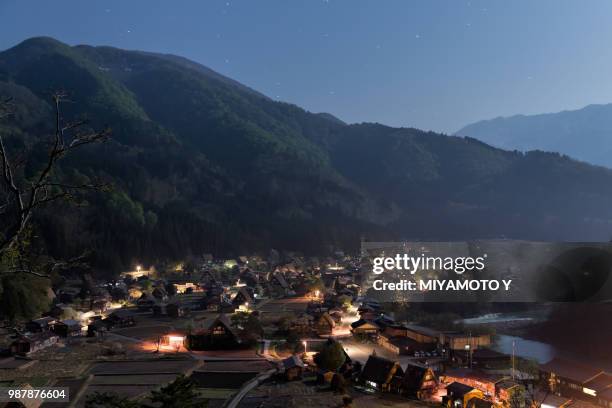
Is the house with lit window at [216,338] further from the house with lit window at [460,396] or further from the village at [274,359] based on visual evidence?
the house with lit window at [460,396]

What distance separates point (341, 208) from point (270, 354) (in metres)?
105

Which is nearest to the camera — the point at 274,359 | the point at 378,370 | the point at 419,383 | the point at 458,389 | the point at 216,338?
the point at 458,389

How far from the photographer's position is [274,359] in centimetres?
2734

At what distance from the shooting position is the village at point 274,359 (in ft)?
67.1

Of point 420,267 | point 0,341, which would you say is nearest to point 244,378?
point 0,341

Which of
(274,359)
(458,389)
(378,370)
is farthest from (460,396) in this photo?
(274,359)

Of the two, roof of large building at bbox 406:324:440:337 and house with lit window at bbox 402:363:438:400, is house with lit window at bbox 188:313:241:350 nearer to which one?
roof of large building at bbox 406:324:440:337

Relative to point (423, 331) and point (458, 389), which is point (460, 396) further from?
point (423, 331)

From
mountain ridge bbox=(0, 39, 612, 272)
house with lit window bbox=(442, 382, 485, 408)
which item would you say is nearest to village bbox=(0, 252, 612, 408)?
house with lit window bbox=(442, 382, 485, 408)

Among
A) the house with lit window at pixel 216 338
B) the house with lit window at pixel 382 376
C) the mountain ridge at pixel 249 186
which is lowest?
the house with lit window at pixel 216 338

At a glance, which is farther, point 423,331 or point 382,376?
point 423,331

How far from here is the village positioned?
20.4m

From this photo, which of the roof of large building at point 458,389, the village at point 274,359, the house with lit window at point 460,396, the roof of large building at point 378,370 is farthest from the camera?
the roof of large building at point 378,370

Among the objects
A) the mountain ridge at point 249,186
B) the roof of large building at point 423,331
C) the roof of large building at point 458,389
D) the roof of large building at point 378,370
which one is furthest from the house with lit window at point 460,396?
the mountain ridge at point 249,186
